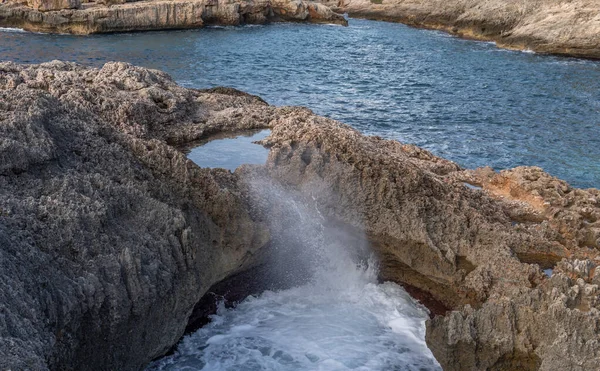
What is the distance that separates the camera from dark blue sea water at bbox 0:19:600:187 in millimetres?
19594

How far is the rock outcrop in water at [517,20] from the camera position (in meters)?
35.2

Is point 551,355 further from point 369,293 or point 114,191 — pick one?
point 114,191

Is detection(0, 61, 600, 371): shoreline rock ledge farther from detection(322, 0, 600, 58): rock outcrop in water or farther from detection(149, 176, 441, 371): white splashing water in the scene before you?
detection(322, 0, 600, 58): rock outcrop in water

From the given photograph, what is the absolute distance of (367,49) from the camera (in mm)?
38125

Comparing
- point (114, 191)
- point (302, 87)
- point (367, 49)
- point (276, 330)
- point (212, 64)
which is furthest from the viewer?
point (367, 49)

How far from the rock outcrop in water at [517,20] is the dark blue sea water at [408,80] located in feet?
5.60

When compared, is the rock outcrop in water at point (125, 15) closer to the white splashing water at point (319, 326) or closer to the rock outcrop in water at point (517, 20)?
the rock outcrop in water at point (517, 20)

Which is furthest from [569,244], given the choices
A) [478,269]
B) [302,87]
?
[302,87]

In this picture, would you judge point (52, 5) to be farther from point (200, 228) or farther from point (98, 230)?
point (98, 230)

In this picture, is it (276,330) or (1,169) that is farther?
(276,330)

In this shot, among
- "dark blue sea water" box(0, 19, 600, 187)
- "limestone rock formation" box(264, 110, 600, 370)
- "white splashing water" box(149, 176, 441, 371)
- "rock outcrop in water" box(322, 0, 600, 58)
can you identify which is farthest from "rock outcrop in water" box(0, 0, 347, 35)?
"white splashing water" box(149, 176, 441, 371)

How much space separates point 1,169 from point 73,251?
151 cm

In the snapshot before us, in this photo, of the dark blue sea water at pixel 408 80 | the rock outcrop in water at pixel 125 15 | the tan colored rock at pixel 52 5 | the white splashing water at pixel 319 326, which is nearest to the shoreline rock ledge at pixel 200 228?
the white splashing water at pixel 319 326

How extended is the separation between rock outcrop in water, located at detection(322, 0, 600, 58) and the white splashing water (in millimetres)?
30590
